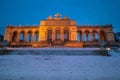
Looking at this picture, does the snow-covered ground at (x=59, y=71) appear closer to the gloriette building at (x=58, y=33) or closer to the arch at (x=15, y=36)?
the gloriette building at (x=58, y=33)

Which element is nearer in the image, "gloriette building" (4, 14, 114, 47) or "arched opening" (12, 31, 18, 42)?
"gloriette building" (4, 14, 114, 47)

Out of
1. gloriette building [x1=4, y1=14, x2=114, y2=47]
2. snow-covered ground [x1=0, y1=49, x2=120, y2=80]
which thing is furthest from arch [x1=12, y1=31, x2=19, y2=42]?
snow-covered ground [x1=0, y1=49, x2=120, y2=80]

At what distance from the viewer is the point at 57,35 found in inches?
1587

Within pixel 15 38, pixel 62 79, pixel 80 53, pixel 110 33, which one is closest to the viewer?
pixel 62 79

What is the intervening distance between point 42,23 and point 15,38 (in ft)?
51.9

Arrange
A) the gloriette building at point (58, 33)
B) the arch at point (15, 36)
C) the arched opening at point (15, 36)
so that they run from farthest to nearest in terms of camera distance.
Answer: the arched opening at point (15, 36) < the arch at point (15, 36) < the gloriette building at point (58, 33)

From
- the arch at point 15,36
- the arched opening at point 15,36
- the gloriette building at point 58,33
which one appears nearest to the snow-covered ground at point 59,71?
the gloriette building at point 58,33

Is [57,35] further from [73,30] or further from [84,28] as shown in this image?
[84,28]

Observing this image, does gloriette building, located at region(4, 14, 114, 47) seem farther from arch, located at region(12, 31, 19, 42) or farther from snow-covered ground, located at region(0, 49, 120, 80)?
snow-covered ground, located at region(0, 49, 120, 80)

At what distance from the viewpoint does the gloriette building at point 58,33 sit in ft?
115

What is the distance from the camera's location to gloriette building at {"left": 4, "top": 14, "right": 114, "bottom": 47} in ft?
115

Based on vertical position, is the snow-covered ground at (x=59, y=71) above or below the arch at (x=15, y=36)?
below

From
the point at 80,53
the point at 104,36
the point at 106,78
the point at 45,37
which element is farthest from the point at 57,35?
the point at 106,78

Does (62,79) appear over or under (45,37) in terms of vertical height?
under
